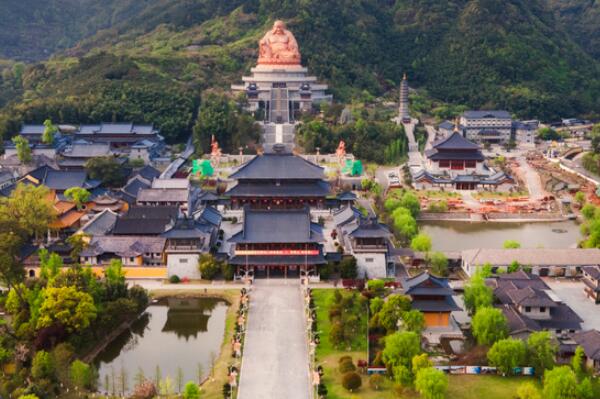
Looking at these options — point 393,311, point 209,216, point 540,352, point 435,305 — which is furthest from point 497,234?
point 540,352

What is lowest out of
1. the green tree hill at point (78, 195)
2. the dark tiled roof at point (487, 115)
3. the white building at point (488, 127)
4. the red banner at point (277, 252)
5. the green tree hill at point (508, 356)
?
the green tree hill at point (508, 356)

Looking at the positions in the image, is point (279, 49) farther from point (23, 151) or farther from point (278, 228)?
point (278, 228)

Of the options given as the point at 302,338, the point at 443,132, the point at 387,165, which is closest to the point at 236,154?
the point at 387,165

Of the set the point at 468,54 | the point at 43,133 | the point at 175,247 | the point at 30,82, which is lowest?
the point at 175,247

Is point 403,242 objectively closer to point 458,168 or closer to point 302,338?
point 302,338

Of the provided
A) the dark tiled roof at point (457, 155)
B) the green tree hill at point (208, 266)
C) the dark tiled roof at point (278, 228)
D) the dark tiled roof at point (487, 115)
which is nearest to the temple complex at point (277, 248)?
the dark tiled roof at point (278, 228)

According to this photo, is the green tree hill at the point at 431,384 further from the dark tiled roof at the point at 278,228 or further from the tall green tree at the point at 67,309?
the dark tiled roof at the point at 278,228
